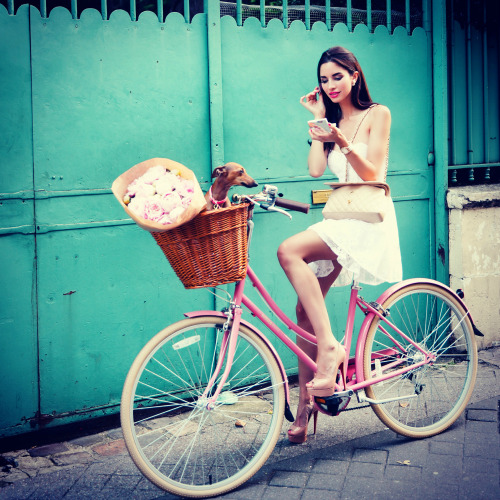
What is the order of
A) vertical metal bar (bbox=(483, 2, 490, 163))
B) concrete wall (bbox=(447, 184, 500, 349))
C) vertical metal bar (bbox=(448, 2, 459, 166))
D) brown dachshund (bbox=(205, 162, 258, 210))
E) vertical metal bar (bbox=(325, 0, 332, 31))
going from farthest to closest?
vertical metal bar (bbox=(483, 2, 490, 163)), vertical metal bar (bbox=(448, 2, 459, 166)), concrete wall (bbox=(447, 184, 500, 349)), vertical metal bar (bbox=(325, 0, 332, 31)), brown dachshund (bbox=(205, 162, 258, 210))

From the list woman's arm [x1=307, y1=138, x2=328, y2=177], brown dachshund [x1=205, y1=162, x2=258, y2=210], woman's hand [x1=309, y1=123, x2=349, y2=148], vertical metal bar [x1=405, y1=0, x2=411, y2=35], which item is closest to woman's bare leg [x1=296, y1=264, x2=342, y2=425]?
woman's arm [x1=307, y1=138, x2=328, y2=177]

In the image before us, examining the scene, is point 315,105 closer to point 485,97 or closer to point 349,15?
point 349,15

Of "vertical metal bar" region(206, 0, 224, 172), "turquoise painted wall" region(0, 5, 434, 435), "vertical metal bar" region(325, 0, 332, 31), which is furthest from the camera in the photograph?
"vertical metal bar" region(325, 0, 332, 31)

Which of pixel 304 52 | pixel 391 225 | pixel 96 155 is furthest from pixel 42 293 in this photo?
pixel 304 52

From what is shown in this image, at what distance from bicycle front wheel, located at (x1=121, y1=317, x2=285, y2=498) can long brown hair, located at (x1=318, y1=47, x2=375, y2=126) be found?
130cm

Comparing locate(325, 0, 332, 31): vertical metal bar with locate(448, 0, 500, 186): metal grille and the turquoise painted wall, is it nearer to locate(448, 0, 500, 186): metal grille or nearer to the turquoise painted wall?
the turquoise painted wall

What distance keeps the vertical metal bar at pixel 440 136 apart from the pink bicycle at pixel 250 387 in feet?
2.97

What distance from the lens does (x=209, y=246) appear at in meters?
2.59

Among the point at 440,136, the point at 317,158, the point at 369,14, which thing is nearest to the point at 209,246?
the point at 317,158

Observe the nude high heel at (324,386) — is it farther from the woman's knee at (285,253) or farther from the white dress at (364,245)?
the woman's knee at (285,253)

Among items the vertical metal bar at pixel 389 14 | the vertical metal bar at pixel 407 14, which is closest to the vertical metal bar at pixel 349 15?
the vertical metal bar at pixel 389 14

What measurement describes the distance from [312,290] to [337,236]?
296mm

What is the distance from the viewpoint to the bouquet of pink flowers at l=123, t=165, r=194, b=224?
247cm

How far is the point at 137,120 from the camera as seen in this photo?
3732mm
